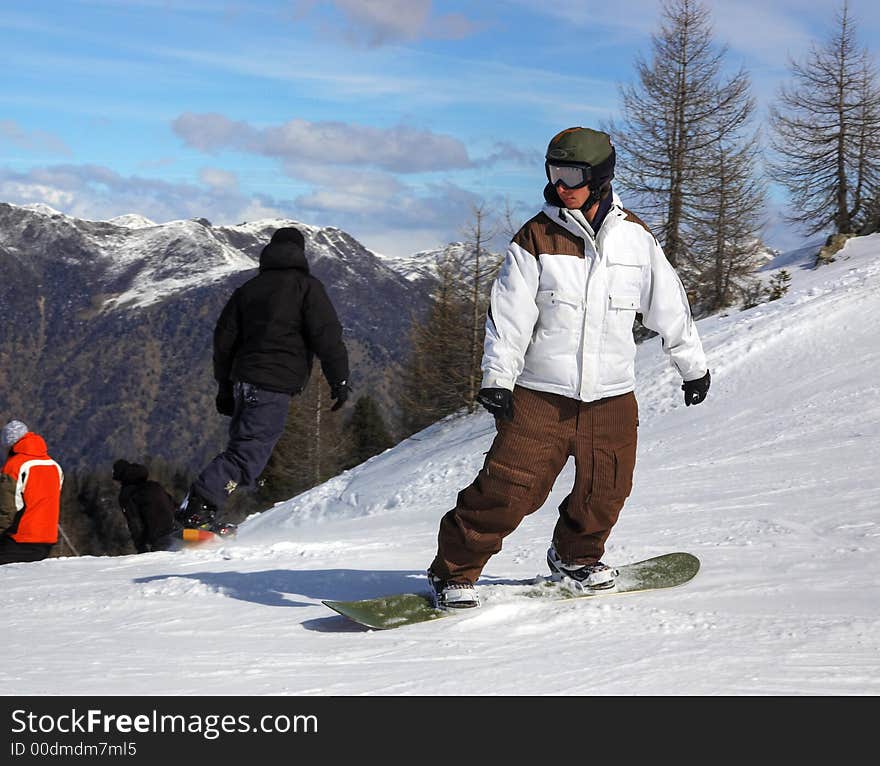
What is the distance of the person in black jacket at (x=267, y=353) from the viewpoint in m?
5.67

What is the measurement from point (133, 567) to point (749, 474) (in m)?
4.96

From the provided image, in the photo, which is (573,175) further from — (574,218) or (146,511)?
(146,511)

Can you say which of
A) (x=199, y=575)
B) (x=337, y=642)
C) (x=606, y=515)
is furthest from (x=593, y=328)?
(x=199, y=575)

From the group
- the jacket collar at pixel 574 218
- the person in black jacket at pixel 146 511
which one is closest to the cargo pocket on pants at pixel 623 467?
the jacket collar at pixel 574 218

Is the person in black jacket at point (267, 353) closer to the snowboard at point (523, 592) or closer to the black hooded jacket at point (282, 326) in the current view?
the black hooded jacket at point (282, 326)

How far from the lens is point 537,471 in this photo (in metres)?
3.95

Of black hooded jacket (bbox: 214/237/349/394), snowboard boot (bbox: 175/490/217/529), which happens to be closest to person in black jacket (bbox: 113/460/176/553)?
snowboard boot (bbox: 175/490/217/529)

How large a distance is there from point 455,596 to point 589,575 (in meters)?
0.68

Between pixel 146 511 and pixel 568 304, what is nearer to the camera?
pixel 568 304

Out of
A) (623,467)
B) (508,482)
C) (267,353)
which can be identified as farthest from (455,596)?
(267,353)

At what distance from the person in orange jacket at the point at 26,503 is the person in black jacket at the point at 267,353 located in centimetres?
248

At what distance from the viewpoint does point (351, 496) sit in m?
19.6
